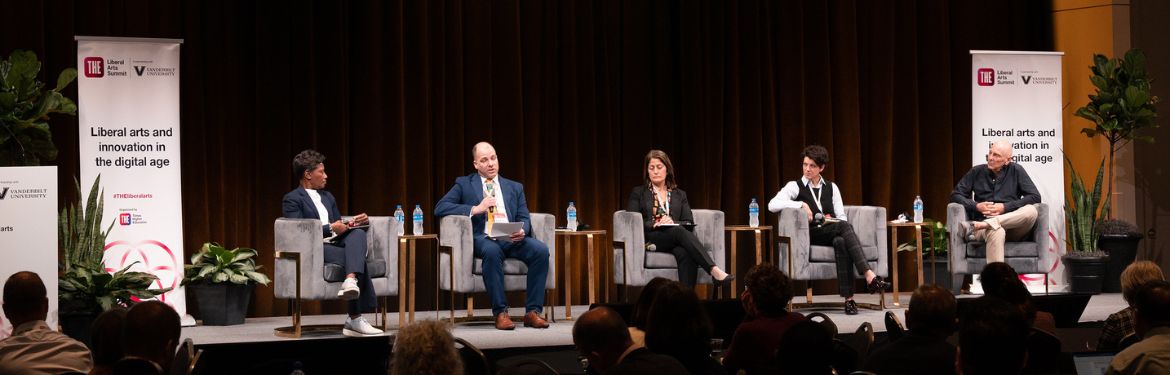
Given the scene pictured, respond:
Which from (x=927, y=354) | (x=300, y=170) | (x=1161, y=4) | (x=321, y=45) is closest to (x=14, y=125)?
(x=300, y=170)

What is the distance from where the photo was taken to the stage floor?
20.1 ft

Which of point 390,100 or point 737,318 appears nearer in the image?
point 737,318

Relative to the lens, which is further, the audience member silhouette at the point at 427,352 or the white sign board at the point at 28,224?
the white sign board at the point at 28,224

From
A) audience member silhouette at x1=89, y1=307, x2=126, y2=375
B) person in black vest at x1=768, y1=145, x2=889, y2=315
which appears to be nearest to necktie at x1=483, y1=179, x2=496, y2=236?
person in black vest at x1=768, y1=145, x2=889, y2=315

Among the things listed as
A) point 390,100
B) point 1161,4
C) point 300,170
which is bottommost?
point 300,170

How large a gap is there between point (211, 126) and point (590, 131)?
2.51 metres

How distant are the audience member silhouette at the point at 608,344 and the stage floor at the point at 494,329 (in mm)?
2896

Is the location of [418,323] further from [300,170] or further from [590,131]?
[590,131]

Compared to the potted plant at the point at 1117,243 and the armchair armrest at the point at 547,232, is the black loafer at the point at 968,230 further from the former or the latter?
the armchair armrest at the point at 547,232

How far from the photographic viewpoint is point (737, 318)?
178 inches

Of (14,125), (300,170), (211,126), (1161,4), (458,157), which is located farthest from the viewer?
(1161,4)

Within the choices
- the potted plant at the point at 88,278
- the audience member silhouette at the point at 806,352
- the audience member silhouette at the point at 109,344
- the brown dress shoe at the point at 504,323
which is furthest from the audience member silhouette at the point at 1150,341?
the potted plant at the point at 88,278

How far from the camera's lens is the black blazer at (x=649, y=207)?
7.19 metres

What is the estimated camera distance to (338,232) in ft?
20.7
